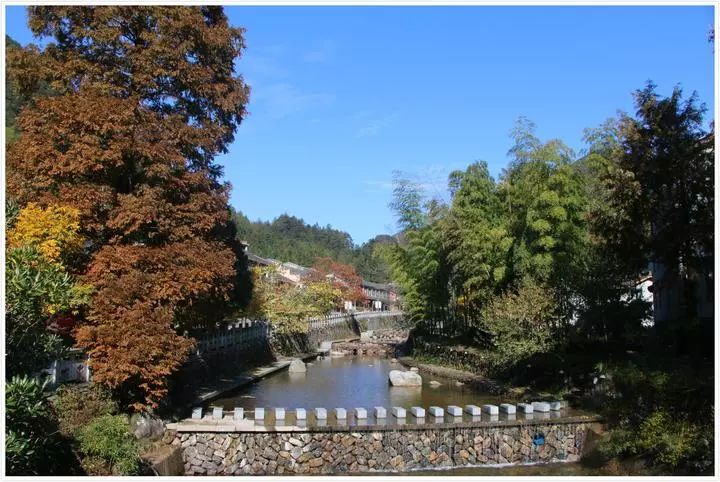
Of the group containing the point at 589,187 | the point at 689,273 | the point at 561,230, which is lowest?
the point at 689,273

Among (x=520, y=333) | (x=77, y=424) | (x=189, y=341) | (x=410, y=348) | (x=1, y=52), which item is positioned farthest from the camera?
(x=410, y=348)

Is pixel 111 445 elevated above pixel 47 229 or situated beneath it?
situated beneath

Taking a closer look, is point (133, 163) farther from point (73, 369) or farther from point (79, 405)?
point (79, 405)

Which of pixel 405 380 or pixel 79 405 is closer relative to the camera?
pixel 79 405

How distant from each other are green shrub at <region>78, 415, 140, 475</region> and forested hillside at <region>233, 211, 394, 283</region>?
52384 millimetres

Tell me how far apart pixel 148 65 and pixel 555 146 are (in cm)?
1394

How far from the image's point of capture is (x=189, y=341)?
1377 centimetres

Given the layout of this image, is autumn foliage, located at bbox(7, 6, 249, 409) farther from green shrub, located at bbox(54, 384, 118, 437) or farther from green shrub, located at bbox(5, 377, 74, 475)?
green shrub, located at bbox(5, 377, 74, 475)

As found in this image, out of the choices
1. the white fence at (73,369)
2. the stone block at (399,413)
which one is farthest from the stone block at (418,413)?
the white fence at (73,369)

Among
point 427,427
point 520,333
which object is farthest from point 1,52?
point 520,333

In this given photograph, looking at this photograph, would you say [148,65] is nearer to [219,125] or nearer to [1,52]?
[219,125]

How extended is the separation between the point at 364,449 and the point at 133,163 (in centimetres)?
812

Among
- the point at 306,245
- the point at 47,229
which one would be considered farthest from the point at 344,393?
the point at 306,245

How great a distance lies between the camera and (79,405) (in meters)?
12.5
